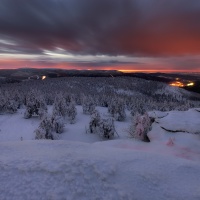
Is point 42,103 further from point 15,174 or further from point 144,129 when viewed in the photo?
point 15,174

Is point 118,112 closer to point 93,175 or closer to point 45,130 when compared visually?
point 45,130

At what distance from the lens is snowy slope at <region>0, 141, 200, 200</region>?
3.41m

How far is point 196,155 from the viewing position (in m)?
6.98

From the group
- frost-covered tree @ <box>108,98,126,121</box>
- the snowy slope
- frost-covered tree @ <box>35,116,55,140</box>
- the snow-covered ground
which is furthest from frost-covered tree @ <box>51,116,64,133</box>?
the snowy slope

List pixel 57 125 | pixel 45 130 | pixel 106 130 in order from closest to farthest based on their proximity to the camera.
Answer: pixel 45 130 → pixel 106 130 → pixel 57 125

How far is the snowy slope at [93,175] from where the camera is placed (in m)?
3.41

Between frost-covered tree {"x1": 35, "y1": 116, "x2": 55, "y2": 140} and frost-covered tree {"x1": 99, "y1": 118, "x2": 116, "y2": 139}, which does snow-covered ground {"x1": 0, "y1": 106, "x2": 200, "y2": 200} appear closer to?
frost-covered tree {"x1": 35, "y1": 116, "x2": 55, "y2": 140}

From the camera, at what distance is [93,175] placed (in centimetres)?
386

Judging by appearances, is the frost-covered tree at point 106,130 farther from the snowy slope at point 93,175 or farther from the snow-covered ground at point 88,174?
the snowy slope at point 93,175

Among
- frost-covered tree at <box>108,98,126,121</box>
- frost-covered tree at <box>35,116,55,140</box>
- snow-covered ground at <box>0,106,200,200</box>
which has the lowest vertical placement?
frost-covered tree at <box>108,98,126,121</box>

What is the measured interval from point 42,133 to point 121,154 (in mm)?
10398

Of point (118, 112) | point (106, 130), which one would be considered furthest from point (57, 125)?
point (118, 112)

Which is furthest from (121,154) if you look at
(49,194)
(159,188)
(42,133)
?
(42,133)

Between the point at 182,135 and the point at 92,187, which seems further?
the point at 182,135
